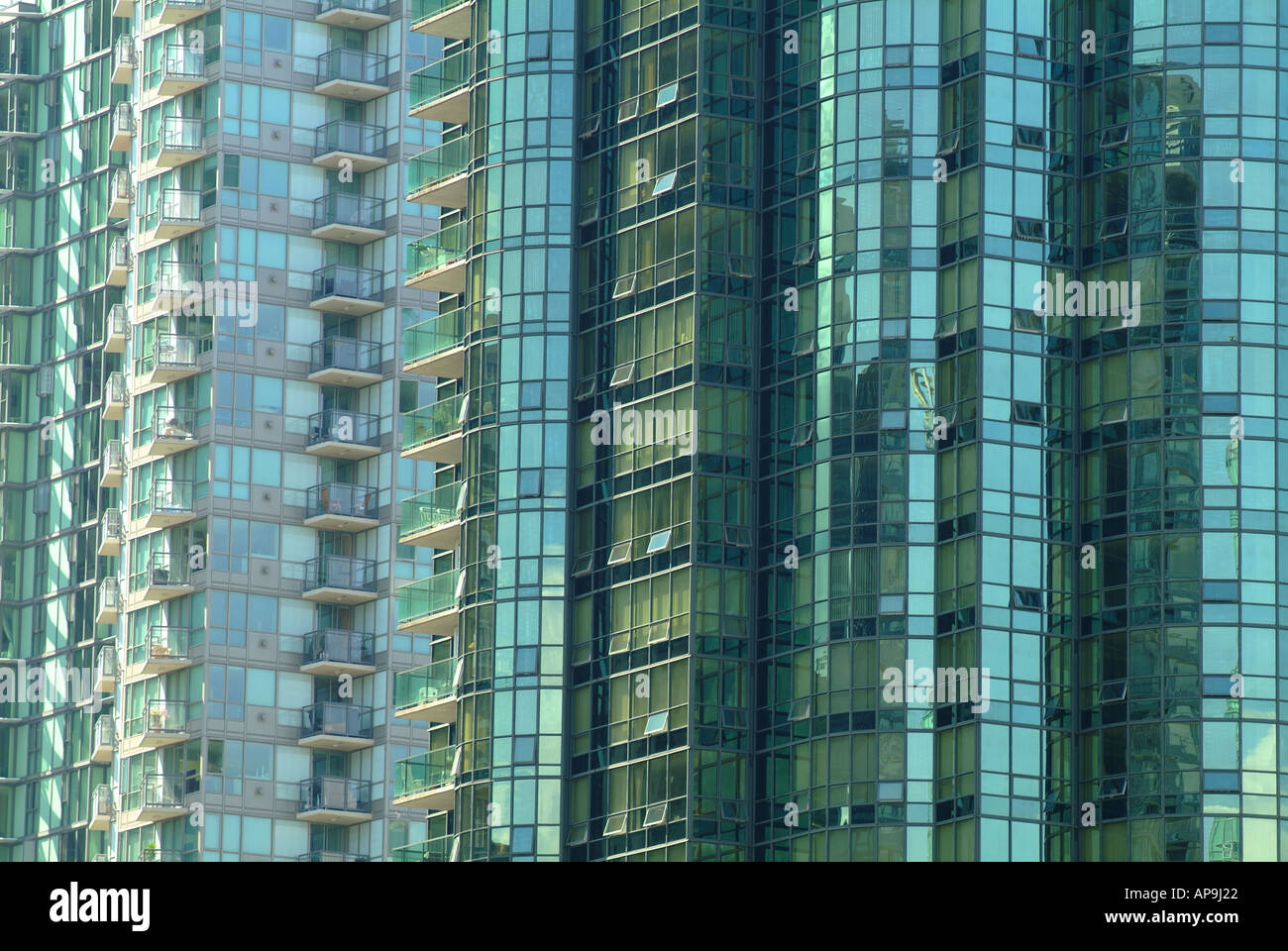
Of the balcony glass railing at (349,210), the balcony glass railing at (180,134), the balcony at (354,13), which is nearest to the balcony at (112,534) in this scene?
the balcony glass railing at (349,210)

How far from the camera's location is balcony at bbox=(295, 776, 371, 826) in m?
129

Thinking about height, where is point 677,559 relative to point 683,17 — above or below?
below

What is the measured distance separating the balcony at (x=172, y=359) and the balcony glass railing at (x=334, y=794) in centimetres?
1743

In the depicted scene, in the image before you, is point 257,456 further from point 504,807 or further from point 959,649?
point 959,649

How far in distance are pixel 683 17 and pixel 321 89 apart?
1106 inches

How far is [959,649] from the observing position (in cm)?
10156

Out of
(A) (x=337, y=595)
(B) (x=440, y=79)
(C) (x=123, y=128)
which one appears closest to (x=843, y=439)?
(B) (x=440, y=79)

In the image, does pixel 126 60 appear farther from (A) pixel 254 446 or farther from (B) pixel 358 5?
(A) pixel 254 446

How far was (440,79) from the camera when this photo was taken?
12206 cm

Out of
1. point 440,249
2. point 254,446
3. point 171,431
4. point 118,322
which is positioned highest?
point 118,322

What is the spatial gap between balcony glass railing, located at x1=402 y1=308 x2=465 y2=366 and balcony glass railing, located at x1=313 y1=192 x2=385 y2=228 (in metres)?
17.0

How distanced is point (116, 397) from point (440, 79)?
25.3m
